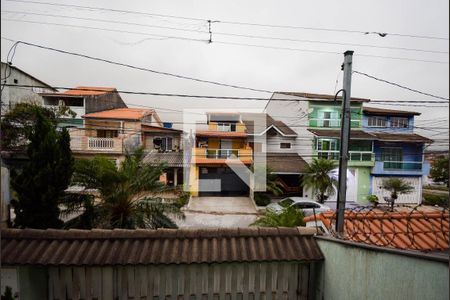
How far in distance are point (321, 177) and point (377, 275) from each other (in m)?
15.4

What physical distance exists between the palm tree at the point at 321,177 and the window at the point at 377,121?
21.4ft

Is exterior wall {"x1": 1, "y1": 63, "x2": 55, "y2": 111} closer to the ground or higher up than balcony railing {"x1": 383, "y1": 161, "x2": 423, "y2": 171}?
higher up

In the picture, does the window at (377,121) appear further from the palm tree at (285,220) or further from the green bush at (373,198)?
the palm tree at (285,220)

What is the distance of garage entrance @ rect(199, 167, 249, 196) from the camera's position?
20750mm

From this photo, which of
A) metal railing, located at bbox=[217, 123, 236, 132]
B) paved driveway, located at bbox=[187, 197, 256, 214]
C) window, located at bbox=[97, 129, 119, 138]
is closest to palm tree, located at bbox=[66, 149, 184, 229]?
paved driveway, located at bbox=[187, 197, 256, 214]

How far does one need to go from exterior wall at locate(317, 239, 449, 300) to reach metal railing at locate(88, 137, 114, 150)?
17.5 meters

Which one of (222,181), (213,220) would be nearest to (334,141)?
(222,181)

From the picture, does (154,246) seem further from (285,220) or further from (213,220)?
(213,220)

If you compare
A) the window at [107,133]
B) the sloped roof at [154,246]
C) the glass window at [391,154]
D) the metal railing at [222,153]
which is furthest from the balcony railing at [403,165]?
the window at [107,133]

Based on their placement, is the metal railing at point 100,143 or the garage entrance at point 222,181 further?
the garage entrance at point 222,181

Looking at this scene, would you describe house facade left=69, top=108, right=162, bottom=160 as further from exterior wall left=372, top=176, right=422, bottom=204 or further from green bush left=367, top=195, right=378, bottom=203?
exterior wall left=372, top=176, right=422, bottom=204

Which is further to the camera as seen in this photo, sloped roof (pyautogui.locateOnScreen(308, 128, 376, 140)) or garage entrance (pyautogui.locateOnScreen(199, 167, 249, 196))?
garage entrance (pyautogui.locateOnScreen(199, 167, 249, 196))

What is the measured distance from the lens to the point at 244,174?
20.8m

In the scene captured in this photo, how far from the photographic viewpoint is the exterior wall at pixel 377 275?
8.02ft
